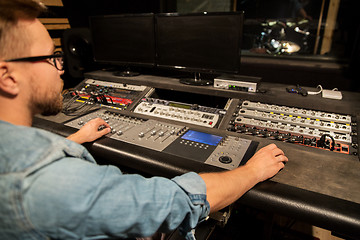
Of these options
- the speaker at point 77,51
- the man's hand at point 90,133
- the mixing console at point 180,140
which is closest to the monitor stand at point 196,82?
the mixing console at point 180,140

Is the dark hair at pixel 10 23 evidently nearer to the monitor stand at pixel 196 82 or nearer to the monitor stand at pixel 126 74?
the monitor stand at pixel 196 82

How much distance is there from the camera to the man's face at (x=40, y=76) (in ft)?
2.04

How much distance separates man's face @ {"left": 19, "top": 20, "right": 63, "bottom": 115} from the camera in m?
0.62


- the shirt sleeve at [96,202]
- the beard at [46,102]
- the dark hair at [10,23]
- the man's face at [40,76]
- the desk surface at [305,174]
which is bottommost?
the desk surface at [305,174]

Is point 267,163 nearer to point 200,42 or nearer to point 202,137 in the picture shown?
point 202,137

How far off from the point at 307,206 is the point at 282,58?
1.83 meters

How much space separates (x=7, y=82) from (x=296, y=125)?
1.22m

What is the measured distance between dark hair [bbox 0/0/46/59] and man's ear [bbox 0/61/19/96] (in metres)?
0.03

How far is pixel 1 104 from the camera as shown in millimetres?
596

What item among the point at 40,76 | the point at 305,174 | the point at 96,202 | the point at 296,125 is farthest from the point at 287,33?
the point at 96,202

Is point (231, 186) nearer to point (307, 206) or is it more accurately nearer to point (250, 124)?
point (307, 206)

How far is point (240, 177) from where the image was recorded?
853 mm

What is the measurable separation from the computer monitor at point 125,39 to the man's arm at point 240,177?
1160 mm

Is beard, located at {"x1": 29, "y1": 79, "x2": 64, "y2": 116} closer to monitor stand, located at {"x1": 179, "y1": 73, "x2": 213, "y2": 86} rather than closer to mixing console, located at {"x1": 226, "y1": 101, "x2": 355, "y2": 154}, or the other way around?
mixing console, located at {"x1": 226, "y1": 101, "x2": 355, "y2": 154}
